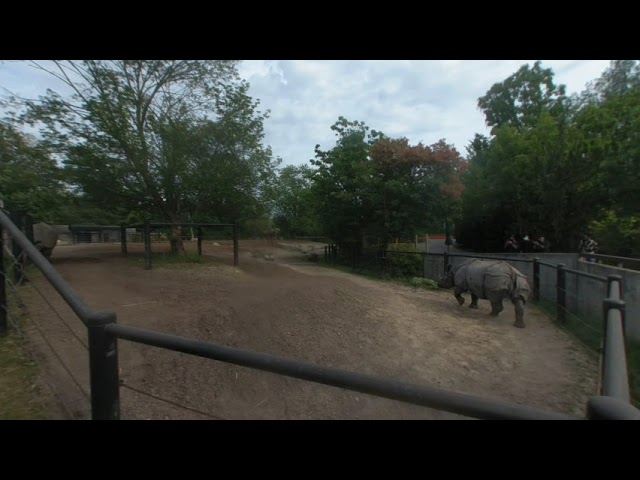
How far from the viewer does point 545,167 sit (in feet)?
39.4

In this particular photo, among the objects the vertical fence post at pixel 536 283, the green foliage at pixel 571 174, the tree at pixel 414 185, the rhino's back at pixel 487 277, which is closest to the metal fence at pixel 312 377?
the rhino's back at pixel 487 277

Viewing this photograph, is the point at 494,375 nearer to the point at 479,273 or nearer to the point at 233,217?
the point at 479,273

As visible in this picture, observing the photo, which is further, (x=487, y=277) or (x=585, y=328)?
(x=487, y=277)

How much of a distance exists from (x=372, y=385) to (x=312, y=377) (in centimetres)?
20

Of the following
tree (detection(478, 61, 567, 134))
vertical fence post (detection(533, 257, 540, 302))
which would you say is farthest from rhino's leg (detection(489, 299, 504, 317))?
tree (detection(478, 61, 567, 134))

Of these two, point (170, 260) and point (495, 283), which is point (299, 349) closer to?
point (495, 283)

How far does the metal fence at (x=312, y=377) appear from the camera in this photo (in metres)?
0.86

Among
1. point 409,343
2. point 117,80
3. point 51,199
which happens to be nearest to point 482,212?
point 409,343

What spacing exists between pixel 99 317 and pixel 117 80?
10.1m

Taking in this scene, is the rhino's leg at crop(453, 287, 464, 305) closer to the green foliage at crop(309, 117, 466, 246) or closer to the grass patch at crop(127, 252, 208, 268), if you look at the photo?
the green foliage at crop(309, 117, 466, 246)

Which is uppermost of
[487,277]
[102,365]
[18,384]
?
[102,365]

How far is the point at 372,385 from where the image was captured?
1.05 meters

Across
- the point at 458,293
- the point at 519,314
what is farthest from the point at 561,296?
the point at 458,293

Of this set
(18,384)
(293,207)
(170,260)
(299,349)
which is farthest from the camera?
(293,207)
